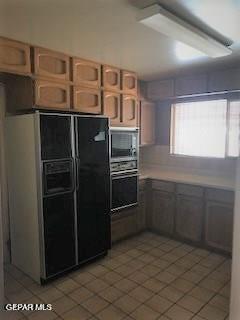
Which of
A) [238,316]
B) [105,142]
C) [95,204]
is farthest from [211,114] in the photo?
[238,316]

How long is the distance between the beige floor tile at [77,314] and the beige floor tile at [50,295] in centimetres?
24

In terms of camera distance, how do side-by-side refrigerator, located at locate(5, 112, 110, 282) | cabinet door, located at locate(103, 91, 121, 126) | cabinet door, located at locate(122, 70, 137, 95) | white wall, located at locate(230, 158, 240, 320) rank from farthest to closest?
cabinet door, located at locate(122, 70, 137, 95) < cabinet door, located at locate(103, 91, 121, 126) < side-by-side refrigerator, located at locate(5, 112, 110, 282) < white wall, located at locate(230, 158, 240, 320)

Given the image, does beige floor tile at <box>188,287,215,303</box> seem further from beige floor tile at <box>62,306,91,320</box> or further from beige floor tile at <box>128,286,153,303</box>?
beige floor tile at <box>62,306,91,320</box>

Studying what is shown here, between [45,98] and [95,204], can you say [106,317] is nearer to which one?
[95,204]

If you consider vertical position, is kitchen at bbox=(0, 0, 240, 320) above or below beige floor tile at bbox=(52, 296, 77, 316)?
above

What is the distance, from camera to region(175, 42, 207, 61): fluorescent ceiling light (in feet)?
7.86

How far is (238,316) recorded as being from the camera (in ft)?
5.47

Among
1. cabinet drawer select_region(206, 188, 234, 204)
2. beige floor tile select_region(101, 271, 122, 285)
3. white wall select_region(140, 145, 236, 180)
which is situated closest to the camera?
beige floor tile select_region(101, 271, 122, 285)

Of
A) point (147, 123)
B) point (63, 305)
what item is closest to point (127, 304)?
point (63, 305)

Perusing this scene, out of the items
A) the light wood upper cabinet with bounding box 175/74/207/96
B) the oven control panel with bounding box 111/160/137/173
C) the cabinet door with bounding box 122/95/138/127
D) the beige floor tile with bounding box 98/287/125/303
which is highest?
the light wood upper cabinet with bounding box 175/74/207/96

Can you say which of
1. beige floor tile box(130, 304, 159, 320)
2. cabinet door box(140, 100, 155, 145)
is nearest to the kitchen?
beige floor tile box(130, 304, 159, 320)

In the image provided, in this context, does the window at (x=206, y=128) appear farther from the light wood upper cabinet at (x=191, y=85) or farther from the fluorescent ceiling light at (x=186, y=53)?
the fluorescent ceiling light at (x=186, y=53)

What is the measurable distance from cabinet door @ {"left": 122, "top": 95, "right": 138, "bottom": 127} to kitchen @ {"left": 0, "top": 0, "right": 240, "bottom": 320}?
1 cm

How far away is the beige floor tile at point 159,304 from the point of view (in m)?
2.20
